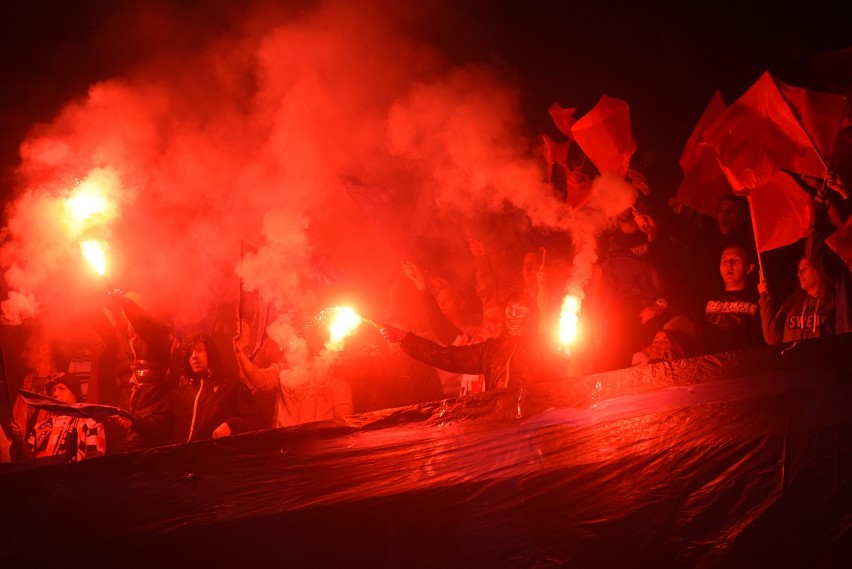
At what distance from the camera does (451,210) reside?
7.15 metres

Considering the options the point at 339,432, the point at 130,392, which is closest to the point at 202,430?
the point at 130,392

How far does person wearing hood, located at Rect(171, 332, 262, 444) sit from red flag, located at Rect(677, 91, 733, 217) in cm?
351

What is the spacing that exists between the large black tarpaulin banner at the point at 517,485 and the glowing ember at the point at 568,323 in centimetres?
115

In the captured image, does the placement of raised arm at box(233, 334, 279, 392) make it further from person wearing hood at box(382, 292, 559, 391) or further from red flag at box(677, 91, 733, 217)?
red flag at box(677, 91, 733, 217)

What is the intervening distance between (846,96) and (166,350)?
5386mm

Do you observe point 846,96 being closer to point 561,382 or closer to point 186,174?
point 561,382

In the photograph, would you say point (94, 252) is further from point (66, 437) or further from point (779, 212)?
point (779, 212)

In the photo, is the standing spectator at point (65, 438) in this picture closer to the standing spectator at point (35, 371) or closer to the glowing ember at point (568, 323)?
the standing spectator at point (35, 371)

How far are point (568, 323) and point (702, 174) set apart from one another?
1.75 metres

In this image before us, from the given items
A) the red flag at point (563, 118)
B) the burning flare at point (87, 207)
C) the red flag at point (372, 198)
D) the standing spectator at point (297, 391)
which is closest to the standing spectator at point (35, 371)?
the burning flare at point (87, 207)

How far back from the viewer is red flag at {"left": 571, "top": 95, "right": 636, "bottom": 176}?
6543 mm

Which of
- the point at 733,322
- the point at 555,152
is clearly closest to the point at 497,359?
the point at 733,322

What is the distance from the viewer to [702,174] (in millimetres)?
6207

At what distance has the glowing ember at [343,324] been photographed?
6297mm
